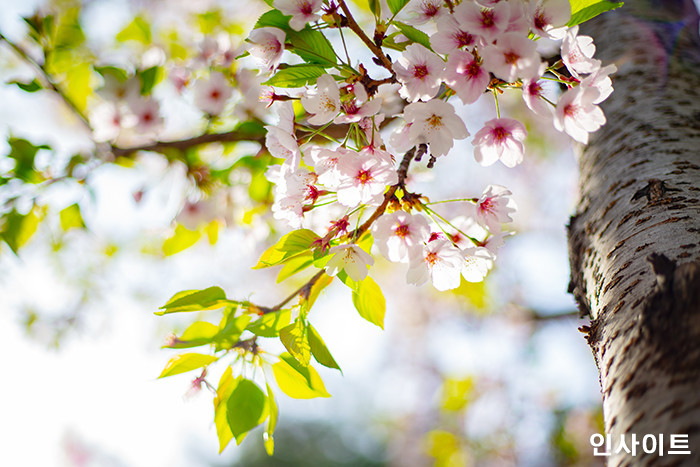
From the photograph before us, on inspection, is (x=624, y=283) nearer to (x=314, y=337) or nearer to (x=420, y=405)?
(x=314, y=337)

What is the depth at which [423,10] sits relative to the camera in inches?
25.6

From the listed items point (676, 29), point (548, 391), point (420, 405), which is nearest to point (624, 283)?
point (676, 29)

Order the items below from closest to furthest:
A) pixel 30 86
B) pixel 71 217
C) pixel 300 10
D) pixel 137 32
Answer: pixel 300 10
pixel 30 86
pixel 71 217
pixel 137 32

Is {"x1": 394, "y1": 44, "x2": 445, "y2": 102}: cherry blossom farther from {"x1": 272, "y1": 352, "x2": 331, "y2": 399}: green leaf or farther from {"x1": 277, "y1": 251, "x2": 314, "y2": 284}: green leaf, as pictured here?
{"x1": 272, "y1": 352, "x2": 331, "y2": 399}: green leaf

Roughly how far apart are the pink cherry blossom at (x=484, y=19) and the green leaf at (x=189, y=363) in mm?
546

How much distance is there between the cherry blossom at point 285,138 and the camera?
0.62 meters

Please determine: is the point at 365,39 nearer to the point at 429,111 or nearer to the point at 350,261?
the point at 429,111

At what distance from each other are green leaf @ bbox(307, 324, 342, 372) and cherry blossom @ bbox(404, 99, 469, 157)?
0.96ft

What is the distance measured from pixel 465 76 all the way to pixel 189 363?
0.53 metres

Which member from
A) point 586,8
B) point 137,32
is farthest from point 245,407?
point 137,32

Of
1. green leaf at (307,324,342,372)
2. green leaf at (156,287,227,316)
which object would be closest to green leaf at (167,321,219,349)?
green leaf at (156,287,227,316)

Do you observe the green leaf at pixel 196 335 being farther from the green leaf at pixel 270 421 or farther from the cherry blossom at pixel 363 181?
the cherry blossom at pixel 363 181

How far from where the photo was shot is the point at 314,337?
62 cm

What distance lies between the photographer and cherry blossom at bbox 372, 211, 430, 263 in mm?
606
